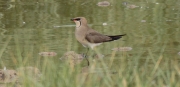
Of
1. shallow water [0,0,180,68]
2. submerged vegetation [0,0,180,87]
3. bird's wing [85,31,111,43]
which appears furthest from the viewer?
bird's wing [85,31,111,43]

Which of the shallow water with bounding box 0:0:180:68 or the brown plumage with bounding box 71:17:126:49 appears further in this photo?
the brown plumage with bounding box 71:17:126:49

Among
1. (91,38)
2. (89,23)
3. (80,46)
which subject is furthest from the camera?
(89,23)

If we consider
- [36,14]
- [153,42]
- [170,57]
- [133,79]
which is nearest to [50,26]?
[36,14]

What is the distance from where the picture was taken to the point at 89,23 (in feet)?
27.5

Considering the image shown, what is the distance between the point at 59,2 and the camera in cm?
988

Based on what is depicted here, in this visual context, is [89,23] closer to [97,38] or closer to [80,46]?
[80,46]

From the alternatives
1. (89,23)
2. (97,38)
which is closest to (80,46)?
(97,38)

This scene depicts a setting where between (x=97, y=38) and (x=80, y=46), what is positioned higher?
(x=97, y=38)

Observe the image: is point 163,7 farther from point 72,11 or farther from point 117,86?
point 117,86

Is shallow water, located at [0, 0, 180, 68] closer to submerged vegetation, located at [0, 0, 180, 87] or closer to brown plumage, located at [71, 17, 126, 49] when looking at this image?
Answer: submerged vegetation, located at [0, 0, 180, 87]

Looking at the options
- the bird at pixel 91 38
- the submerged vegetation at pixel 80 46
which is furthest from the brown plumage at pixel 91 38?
the submerged vegetation at pixel 80 46

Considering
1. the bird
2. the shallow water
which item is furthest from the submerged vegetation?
the bird

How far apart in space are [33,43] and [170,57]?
5.74 ft

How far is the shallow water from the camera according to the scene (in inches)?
263
